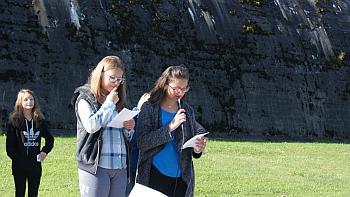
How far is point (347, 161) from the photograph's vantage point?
1430 cm

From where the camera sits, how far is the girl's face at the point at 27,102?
7.04 metres

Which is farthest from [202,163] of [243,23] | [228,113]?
[243,23]

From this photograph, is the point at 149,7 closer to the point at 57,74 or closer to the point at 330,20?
the point at 57,74

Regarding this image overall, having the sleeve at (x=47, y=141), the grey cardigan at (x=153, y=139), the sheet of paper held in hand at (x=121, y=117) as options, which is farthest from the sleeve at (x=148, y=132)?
the sleeve at (x=47, y=141)

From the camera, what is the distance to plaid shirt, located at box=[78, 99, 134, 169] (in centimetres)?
449

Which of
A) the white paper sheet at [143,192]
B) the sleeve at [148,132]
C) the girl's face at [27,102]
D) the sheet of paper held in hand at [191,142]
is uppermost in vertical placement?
the girl's face at [27,102]

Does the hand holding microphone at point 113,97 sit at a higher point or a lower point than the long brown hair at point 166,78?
lower

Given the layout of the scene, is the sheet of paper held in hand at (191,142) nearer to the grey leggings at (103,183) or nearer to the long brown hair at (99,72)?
the grey leggings at (103,183)

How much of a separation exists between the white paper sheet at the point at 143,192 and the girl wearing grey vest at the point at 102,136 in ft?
0.60

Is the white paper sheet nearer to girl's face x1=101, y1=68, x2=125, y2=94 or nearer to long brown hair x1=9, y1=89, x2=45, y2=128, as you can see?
girl's face x1=101, y1=68, x2=125, y2=94

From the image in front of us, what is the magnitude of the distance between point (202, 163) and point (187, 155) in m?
6.97

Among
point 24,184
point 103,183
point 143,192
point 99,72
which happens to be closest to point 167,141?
point 143,192

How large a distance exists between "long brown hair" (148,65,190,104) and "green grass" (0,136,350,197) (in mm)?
3594

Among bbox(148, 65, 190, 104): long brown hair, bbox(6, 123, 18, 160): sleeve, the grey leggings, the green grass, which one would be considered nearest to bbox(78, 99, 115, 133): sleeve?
the grey leggings
